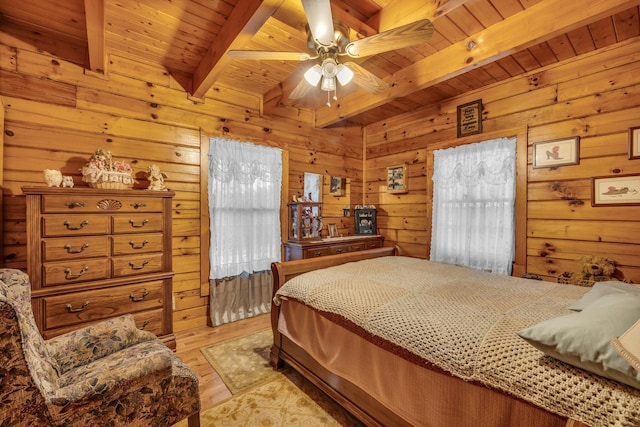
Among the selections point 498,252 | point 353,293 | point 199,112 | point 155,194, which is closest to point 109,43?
point 199,112

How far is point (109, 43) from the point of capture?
249 centimetres

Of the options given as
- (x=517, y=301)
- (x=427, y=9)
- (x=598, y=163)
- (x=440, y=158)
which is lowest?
(x=517, y=301)

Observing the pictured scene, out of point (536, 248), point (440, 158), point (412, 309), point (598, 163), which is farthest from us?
point (440, 158)

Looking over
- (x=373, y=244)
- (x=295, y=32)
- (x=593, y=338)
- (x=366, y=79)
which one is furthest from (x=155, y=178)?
(x=593, y=338)

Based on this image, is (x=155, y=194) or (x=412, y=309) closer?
(x=412, y=309)

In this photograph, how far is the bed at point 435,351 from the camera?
3.02 feet

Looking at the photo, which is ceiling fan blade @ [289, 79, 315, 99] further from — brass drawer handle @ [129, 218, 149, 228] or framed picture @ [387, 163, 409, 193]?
framed picture @ [387, 163, 409, 193]

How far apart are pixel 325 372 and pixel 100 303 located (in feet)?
5.71

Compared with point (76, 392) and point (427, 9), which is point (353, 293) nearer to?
point (76, 392)

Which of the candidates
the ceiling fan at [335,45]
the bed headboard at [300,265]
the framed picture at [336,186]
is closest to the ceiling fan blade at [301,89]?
the ceiling fan at [335,45]

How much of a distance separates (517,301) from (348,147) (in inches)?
131

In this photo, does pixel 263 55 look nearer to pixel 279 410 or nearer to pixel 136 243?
pixel 136 243

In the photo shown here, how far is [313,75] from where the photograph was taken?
209 cm

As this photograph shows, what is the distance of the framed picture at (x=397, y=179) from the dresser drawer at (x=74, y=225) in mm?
3389
